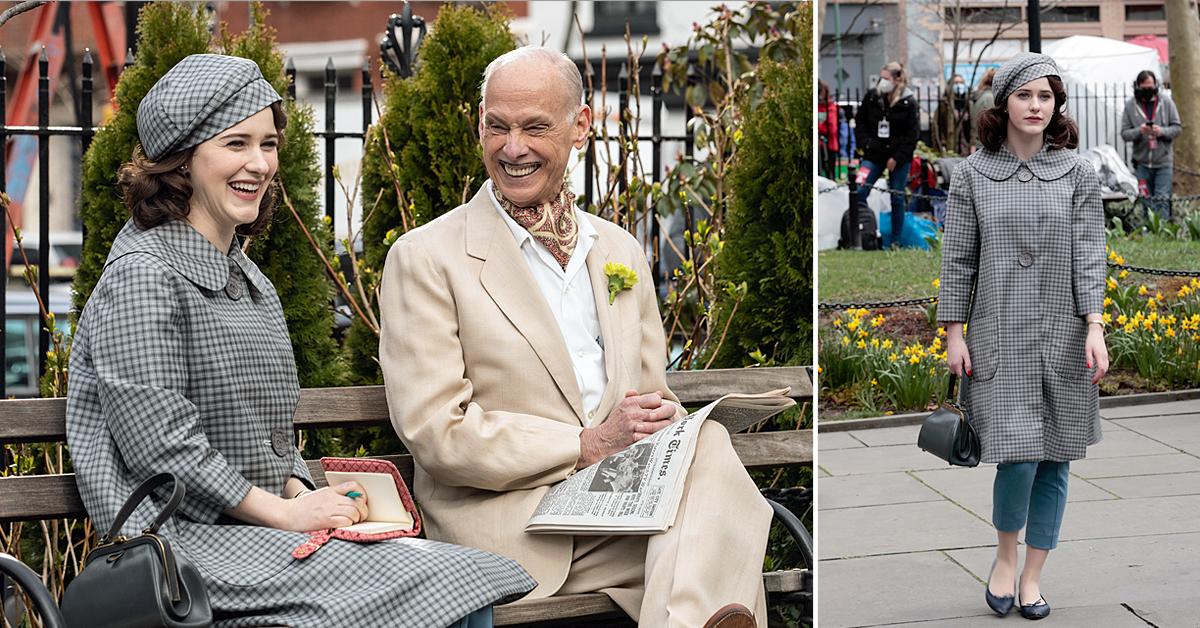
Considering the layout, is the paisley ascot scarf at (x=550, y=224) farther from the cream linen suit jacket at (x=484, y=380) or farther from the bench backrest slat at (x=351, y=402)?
the bench backrest slat at (x=351, y=402)

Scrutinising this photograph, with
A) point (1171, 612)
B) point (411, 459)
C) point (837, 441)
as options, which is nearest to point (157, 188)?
point (411, 459)

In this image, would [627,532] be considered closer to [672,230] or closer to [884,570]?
[884,570]

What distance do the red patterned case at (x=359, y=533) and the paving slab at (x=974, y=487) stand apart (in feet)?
12.1

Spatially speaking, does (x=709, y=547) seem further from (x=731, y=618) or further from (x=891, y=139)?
(x=891, y=139)

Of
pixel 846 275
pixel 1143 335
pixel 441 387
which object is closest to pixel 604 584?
pixel 441 387

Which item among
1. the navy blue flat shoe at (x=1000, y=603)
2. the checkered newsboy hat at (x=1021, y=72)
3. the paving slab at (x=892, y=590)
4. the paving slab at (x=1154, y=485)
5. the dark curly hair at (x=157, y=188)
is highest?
the checkered newsboy hat at (x=1021, y=72)

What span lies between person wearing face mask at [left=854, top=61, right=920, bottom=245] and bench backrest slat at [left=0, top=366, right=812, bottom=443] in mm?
7687

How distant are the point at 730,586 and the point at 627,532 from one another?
0.83ft

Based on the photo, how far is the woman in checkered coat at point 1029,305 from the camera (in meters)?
4.64

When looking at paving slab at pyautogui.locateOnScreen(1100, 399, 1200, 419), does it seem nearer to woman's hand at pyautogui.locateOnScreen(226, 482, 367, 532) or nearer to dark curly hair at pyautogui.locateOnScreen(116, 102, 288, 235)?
woman's hand at pyautogui.locateOnScreen(226, 482, 367, 532)

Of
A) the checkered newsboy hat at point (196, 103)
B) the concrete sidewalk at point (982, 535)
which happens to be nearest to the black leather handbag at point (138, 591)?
the checkered newsboy hat at point (196, 103)

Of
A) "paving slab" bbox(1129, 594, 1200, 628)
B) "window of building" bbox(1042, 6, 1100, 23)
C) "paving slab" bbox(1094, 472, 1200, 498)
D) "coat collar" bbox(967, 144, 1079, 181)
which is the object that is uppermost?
"window of building" bbox(1042, 6, 1100, 23)

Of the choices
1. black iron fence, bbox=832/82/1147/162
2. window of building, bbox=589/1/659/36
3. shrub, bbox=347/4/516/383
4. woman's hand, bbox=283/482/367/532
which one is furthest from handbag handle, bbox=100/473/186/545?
window of building, bbox=589/1/659/36

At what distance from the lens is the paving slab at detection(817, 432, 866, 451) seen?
7879 mm
